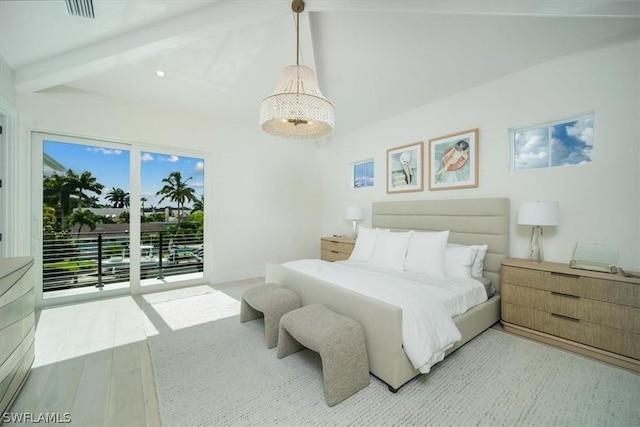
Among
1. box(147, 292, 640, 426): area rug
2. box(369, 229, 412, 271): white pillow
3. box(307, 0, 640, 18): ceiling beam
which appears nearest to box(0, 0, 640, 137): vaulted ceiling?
box(307, 0, 640, 18): ceiling beam

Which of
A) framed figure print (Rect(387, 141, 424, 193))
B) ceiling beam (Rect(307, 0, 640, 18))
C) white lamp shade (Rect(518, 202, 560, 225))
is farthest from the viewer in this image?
framed figure print (Rect(387, 141, 424, 193))

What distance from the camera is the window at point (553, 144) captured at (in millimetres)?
2506

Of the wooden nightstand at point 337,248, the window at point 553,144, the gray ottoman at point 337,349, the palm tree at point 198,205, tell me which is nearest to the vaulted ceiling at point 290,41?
the window at point 553,144

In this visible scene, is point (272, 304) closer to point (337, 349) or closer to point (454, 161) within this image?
point (337, 349)

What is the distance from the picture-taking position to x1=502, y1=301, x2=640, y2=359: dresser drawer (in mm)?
1934

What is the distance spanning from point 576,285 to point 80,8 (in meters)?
4.69

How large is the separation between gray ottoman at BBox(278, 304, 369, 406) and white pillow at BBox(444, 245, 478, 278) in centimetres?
152

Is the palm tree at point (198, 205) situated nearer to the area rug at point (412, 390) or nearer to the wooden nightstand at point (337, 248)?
the wooden nightstand at point (337, 248)

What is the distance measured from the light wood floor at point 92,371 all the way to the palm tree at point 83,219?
110 centimetres

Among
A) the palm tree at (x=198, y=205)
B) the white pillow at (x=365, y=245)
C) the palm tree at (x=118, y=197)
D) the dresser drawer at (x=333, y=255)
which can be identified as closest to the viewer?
the white pillow at (x=365, y=245)

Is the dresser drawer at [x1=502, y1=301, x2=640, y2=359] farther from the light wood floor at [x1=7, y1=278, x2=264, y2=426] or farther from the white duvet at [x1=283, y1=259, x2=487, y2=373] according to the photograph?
the light wood floor at [x1=7, y1=278, x2=264, y2=426]

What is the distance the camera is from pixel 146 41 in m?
2.35

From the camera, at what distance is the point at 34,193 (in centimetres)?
308

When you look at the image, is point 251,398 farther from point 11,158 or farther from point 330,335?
point 11,158
